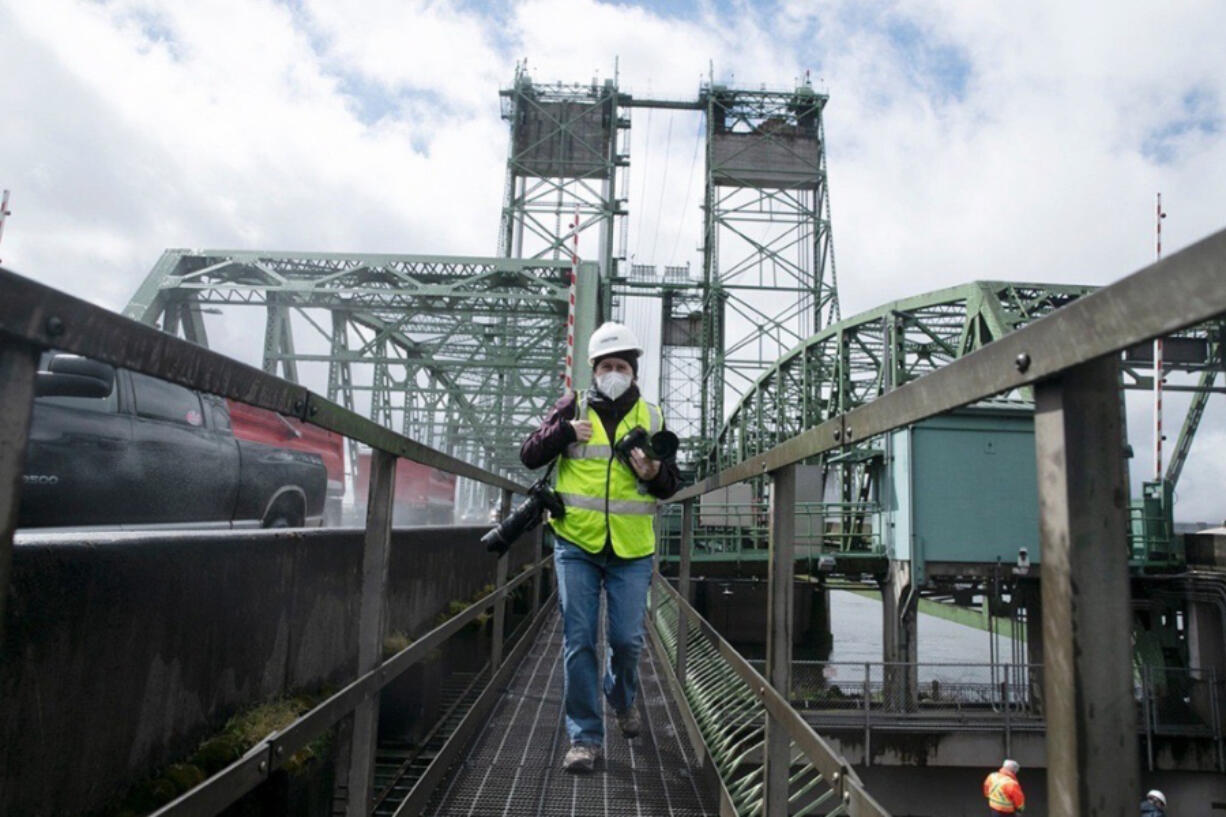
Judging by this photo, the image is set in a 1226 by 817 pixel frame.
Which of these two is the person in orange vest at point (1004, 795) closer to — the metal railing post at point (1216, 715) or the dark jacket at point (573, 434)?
the metal railing post at point (1216, 715)

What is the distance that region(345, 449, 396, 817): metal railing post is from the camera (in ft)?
8.30

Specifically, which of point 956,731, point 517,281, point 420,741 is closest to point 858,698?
point 956,731

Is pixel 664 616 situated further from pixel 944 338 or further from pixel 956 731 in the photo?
pixel 944 338

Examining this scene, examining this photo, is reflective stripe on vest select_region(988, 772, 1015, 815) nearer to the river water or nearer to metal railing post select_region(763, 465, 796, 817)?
the river water

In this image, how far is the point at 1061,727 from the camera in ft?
3.49

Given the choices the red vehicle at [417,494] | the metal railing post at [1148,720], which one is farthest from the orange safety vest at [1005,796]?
the red vehicle at [417,494]

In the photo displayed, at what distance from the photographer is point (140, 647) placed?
2.21 meters

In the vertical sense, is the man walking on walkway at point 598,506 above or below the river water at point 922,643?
above

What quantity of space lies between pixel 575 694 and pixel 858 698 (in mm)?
16660

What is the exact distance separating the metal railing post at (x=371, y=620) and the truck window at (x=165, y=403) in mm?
3883

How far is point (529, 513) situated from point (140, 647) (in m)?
1.79

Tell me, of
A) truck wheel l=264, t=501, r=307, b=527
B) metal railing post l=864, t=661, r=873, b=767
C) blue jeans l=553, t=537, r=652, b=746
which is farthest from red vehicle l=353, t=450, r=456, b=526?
blue jeans l=553, t=537, r=652, b=746

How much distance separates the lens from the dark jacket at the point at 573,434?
11.8 feet

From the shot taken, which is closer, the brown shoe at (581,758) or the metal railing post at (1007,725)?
the brown shoe at (581,758)
